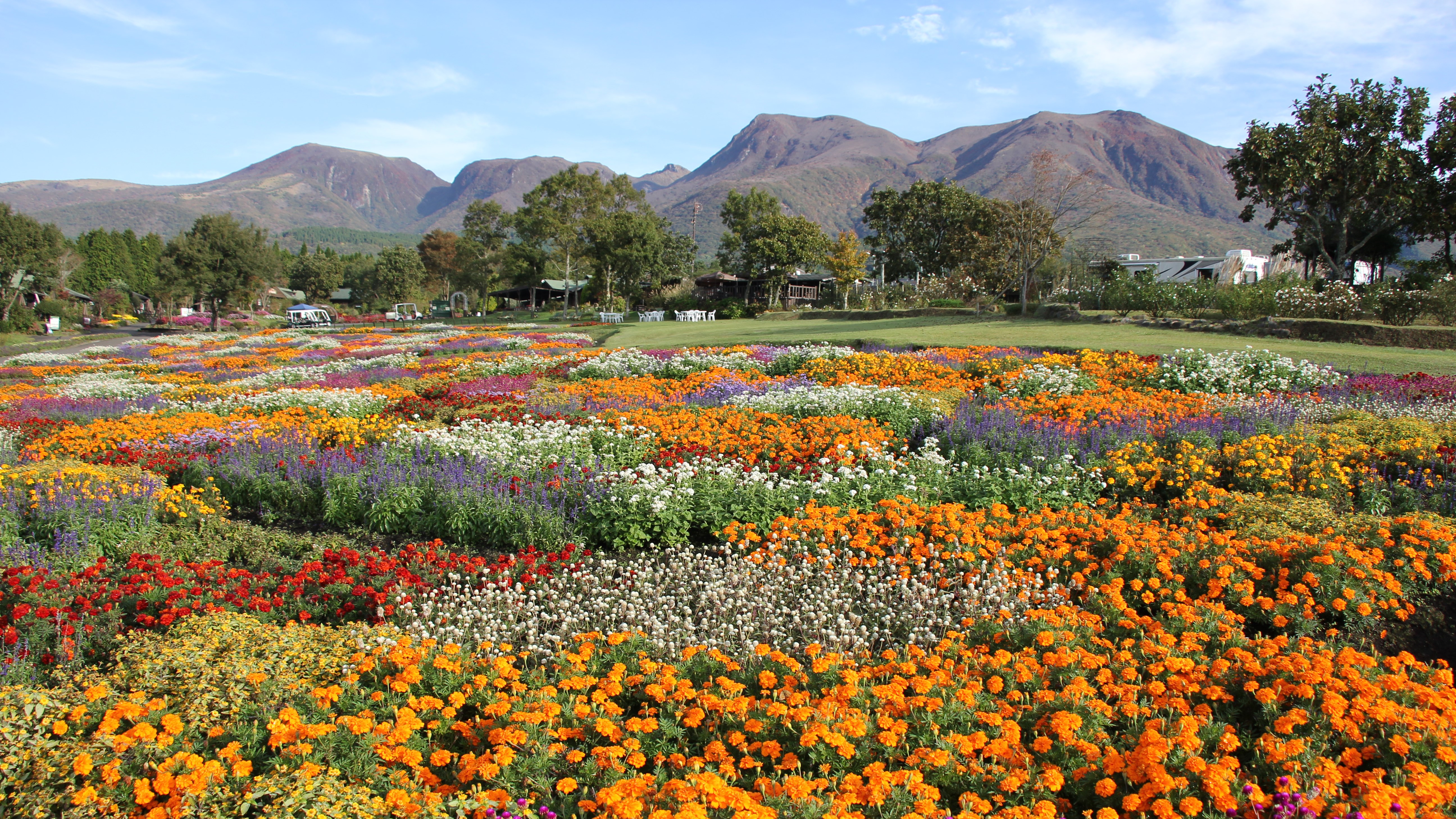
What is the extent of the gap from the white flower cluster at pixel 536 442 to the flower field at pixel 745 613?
0.07m

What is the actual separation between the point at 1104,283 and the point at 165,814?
35.3 m

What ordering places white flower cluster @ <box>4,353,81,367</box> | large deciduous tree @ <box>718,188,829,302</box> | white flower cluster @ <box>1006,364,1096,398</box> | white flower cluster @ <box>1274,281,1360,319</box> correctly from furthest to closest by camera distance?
1. large deciduous tree @ <box>718,188,829,302</box>
2. white flower cluster @ <box>4,353,81,367</box>
3. white flower cluster @ <box>1274,281,1360,319</box>
4. white flower cluster @ <box>1006,364,1096,398</box>

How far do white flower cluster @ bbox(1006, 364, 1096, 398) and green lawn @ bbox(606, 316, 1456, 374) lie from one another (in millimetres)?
5004

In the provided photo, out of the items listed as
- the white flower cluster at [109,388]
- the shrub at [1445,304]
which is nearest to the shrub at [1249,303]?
the shrub at [1445,304]

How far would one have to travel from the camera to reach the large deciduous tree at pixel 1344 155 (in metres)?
25.5

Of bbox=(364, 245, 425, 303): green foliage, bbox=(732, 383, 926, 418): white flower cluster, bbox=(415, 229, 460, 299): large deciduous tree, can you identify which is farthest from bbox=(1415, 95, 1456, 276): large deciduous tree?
bbox=(415, 229, 460, 299): large deciduous tree

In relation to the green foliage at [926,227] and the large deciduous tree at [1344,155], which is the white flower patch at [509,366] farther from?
the green foliage at [926,227]

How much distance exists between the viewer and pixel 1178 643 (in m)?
3.91

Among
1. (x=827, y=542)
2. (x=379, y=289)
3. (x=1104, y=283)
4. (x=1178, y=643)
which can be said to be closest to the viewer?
(x=1178, y=643)

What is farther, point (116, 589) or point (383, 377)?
point (383, 377)

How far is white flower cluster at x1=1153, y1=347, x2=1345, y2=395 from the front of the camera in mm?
10977

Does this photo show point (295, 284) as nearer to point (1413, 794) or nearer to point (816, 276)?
point (816, 276)

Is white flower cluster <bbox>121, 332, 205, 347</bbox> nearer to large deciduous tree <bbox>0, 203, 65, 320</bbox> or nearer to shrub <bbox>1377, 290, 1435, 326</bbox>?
large deciduous tree <bbox>0, 203, 65, 320</bbox>

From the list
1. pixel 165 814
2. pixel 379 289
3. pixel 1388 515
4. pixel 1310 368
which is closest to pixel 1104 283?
pixel 1310 368
